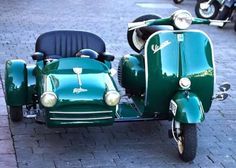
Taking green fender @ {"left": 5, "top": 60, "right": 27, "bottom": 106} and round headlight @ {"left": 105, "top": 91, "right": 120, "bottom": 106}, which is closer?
round headlight @ {"left": 105, "top": 91, "right": 120, "bottom": 106}

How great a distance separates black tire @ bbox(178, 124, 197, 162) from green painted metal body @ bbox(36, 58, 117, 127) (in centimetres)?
60

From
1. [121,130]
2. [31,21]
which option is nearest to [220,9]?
[31,21]

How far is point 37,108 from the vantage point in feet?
15.8

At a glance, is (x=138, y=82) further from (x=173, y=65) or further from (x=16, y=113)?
(x=16, y=113)

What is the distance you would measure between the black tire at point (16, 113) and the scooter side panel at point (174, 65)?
1.26 metres

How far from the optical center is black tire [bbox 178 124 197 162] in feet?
13.4

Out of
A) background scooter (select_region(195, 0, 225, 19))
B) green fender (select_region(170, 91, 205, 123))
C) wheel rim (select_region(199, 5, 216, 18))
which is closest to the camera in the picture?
green fender (select_region(170, 91, 205, 123))

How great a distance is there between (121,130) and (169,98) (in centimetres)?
70

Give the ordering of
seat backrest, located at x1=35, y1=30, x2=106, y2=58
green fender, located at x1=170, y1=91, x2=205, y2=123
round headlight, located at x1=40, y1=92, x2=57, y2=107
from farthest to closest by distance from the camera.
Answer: seat backrest, located at x1=35, y1=30, x2=106, y2=58
green fender, located at x1=170, y1=91, x2=205, y2=123
round headlight, located at x1=40, y1=92, x2=57, y2=107

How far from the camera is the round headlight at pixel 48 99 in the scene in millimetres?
3934

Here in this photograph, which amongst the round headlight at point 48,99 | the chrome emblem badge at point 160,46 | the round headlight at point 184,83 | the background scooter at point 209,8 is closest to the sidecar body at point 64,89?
the round headlight at point 48,99

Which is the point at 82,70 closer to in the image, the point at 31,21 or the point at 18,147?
the point at 18,147

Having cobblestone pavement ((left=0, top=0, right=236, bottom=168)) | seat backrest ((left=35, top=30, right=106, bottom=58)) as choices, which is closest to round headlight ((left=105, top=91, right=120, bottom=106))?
cobblestone pavement ((left=0, top=0, right=236, bottom=168))

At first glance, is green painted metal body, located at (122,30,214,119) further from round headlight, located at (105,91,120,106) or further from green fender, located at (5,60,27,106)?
green fender, located at (5,60,27,106)
